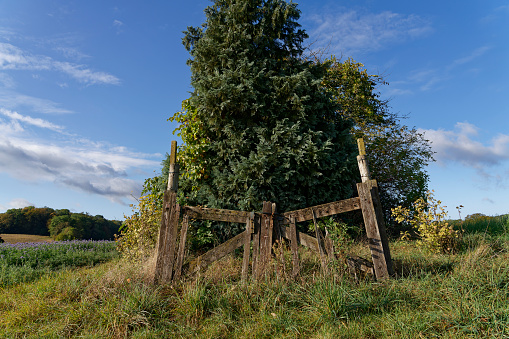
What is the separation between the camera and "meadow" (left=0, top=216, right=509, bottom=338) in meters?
4.54

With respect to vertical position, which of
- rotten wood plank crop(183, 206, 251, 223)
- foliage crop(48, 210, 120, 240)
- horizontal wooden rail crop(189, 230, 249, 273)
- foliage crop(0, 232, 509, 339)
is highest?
foliage crop(48, 210, 120, 240)

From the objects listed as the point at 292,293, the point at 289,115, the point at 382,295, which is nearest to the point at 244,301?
the point at 292,293

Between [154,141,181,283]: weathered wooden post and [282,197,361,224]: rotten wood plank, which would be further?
[282,197,361,224]: rotten wood plank

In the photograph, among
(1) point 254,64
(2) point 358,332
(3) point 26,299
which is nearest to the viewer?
(2) point 358,332

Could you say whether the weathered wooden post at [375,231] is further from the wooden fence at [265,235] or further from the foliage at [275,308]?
the foliage at [275,308]

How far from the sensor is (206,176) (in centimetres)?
899

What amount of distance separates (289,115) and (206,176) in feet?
9.32

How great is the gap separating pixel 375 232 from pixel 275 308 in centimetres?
251

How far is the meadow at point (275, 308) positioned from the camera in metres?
4.54

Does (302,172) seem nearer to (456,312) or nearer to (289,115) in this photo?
(289,115)

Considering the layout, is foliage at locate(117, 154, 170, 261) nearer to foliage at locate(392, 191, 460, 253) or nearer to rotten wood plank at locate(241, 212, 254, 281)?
rotten wood plank at locate(241, 212, 254, 281)

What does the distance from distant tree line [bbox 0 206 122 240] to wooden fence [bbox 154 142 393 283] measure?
18018 mm

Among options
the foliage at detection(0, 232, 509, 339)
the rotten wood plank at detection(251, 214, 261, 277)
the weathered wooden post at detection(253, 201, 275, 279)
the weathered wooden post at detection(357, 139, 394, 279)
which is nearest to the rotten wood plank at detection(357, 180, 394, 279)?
the weathered wooden post at detection(357, 139, 394, 279)

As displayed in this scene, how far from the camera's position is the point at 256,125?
8820mm
